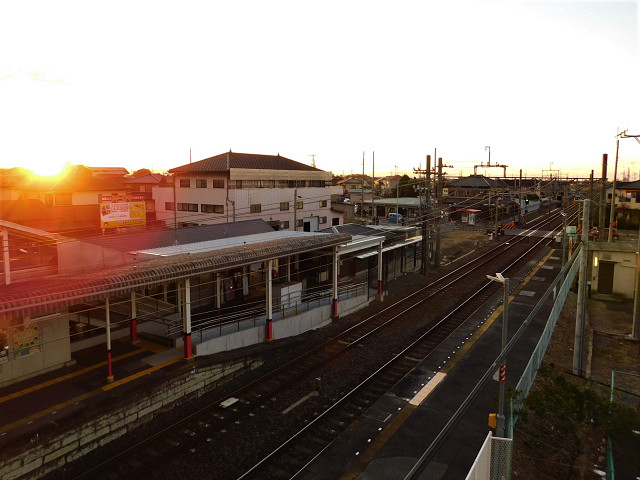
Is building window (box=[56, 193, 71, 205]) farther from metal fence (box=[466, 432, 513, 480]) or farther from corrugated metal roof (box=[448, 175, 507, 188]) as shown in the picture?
corrugated metal roof (box=[448, 175, 507, 188])

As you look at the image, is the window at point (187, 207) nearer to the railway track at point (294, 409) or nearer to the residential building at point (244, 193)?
the residential building at point (244, 193)

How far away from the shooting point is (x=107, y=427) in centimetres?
1119

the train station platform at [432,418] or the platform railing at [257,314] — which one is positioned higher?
the platform railing at [257,314]

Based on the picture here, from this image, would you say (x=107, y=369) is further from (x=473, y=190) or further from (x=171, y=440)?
(x=473, y=190)

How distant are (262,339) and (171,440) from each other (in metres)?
6.18

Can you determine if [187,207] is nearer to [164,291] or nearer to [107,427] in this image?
[164,291]

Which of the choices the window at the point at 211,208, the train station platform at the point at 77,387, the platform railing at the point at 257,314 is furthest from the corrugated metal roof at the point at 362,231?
the train station platform at the point at 77,387

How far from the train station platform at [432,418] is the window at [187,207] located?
2352cm

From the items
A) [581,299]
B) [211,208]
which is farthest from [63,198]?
[581,299]

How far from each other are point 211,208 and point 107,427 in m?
24.8

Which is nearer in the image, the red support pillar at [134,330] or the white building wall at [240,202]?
the red support pillar at [134,330]

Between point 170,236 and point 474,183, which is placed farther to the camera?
point 474,183

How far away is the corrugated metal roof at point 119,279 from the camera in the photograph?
10.6 meters

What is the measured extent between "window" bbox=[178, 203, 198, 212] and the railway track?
20.0 meters
